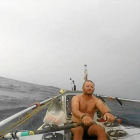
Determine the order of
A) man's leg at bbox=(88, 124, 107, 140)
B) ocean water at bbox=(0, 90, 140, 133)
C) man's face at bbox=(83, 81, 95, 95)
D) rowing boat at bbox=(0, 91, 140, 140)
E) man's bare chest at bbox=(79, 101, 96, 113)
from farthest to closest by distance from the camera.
Result: ocean water at bbox=(0, 90, 140, 133), man's bare chest at bbox=(79, 101, 96, 113), man's face at bbox=(83, 81, 95, 95), man's leg at bbox=(88, 124, 107, 140), rowing boat at bbox=(0, 91, 140, 140)

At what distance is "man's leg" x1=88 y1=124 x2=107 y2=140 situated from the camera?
320 centimetres

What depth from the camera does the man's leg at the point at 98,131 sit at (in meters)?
3.20

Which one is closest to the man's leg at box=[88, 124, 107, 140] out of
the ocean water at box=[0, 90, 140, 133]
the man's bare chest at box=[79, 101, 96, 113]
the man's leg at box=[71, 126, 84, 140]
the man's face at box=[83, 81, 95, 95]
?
the man's leg at box=[71, 126, 84, 140]

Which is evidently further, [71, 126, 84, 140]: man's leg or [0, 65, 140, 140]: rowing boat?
[71, 126, 84, 140]: man's leg

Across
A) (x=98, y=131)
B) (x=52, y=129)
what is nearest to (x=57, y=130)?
(x=52, y=129)

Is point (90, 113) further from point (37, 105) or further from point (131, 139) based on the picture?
point (37, 105)

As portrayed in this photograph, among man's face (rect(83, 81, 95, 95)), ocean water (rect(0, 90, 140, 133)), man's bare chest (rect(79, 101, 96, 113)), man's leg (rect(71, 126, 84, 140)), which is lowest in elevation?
ocean water (rect(0, 90, 140, 133))

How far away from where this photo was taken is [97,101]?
3736mm

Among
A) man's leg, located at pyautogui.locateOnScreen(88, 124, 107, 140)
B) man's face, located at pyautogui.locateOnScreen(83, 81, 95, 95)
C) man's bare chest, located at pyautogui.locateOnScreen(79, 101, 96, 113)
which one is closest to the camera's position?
man's leg, located at pyautogui.locateOnScreen(88, 124, 107, 140)

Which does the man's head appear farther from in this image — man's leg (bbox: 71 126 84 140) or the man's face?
man's leg (bbox: 71 126 84 140)

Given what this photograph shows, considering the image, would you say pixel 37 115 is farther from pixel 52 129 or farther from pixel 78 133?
pixel 52 129

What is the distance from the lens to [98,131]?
3.28 meters

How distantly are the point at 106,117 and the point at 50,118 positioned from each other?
130 centimetres

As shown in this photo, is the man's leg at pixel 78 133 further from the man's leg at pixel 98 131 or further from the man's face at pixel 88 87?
the man's face at pixel 88 87
